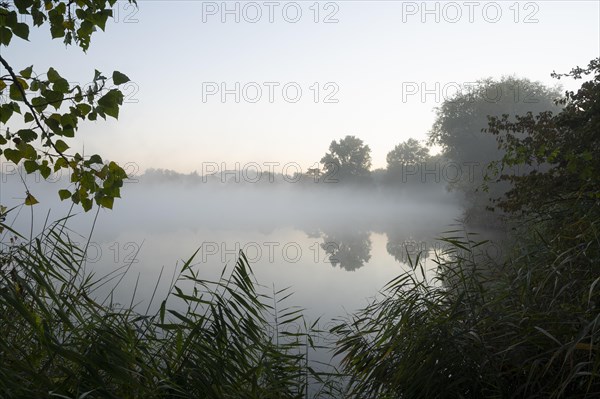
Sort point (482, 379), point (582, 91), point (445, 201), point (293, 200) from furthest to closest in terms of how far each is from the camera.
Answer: point (293, 200)
point (445, 201)
point (582, 91)
point (482, 379)

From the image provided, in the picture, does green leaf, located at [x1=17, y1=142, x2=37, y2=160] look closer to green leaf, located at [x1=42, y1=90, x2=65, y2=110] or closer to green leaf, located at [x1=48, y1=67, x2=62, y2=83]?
green leaf, located at [x1=42, y1=90, x2=65, y2=110]

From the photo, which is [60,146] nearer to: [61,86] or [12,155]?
[12,155]

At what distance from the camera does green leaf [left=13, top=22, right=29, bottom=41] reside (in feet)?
8.92

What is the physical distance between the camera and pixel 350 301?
980cm

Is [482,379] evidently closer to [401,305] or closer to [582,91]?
[401,305]

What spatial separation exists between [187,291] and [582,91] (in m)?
7.44

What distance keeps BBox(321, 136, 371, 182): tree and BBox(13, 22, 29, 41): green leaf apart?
182 ft

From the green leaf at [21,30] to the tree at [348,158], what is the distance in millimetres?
55379

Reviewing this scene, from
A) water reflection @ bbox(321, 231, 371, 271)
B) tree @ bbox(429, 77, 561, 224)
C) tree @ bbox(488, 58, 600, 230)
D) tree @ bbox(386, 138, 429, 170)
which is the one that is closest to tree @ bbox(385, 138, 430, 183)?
tree @ bbox(386, 138, 429, 170)

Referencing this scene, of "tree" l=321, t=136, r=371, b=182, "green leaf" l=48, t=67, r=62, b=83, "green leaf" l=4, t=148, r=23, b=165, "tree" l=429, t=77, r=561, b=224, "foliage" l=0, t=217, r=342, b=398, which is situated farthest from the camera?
"tree" l=321, t=136, r=371, b=182

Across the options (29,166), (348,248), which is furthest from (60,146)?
(348,248)

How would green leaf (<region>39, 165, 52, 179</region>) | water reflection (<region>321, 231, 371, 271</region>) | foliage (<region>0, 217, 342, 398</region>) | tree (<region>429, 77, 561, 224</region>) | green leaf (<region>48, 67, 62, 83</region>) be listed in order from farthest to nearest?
tree (<region>429, 77, 561, 224</region>) < water reflection (<region>321, 231, 371, 271</region>) < green leaf (<region>39, 165, 52, 179</region>) < green leaf (<region>48, 67, 62, 83</region>) < foliage (<region>0, 217, 342, 398</region>)

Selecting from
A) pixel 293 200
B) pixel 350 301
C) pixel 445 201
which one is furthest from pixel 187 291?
pixel 293 200

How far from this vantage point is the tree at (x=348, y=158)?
189 feet
